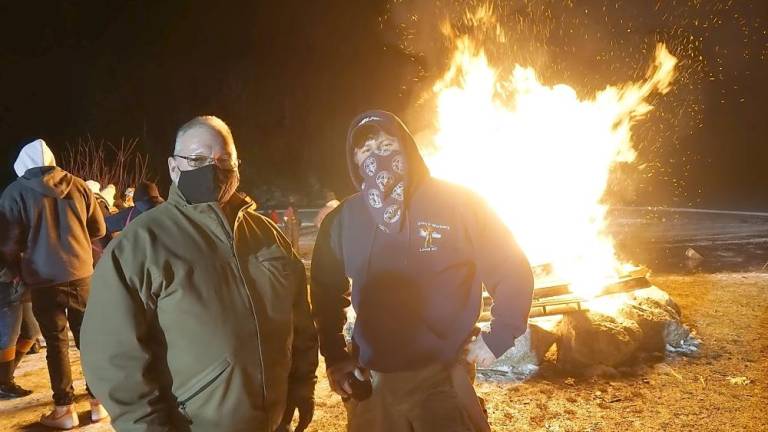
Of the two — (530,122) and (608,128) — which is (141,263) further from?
(608,128)

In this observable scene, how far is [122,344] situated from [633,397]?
15.5 feet

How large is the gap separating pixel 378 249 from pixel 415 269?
0.24 meters

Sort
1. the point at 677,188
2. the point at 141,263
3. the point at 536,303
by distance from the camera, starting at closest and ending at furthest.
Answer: the point at 141,263 < the point at 536,303 < the point at 677,188

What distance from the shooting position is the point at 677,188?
2944 cm

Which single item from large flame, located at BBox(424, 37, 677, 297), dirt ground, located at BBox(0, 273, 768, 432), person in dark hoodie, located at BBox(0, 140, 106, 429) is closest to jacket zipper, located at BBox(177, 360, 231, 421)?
dirt ground, located at BBox(0, 273, 768, 432)

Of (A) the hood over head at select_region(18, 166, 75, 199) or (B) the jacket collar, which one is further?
(A) the hood over head at select_region(18, 166, 75, 199)

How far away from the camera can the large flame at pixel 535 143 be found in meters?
7.75

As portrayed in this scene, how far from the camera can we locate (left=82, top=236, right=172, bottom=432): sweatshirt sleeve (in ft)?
6.57

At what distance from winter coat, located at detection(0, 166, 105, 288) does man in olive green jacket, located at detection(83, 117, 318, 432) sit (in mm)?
3098

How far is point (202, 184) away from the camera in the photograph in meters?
2.28

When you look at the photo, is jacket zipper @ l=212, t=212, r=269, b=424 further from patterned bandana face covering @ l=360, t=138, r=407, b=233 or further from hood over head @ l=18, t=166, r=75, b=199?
hood over head @ l=18, t=166, r=75, b=199

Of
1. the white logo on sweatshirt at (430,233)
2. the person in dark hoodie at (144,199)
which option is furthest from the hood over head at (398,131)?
the person in dark hoodie at (144,199)

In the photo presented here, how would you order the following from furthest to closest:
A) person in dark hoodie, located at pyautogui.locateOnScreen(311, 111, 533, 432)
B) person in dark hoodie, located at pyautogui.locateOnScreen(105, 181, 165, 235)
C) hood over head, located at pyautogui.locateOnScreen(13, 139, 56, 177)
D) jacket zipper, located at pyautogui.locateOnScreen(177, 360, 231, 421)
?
person in dark hoodie, located at pyautogui.locateOnScreen(105, 181, 165, 235) → hood over head, located at pyautogui.locateOnScreen(13, 139, 56, 177) → person in dark hoodie, located at pyautogui.locateOnScreen(311, 111, 533, 432) → jacket zipper, located at pyautogui.locateOnScreen(177, 360, 231, 421)

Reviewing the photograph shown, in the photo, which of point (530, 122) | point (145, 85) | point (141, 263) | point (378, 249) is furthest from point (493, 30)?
point (145, 85)
